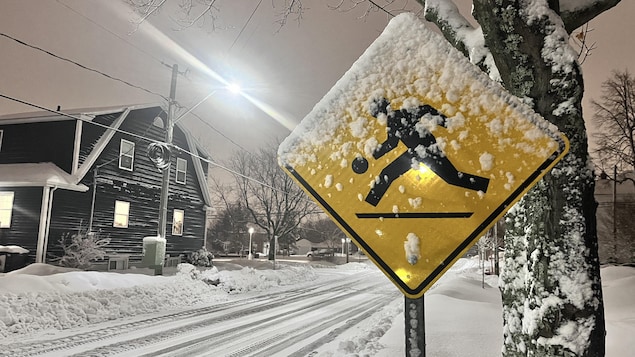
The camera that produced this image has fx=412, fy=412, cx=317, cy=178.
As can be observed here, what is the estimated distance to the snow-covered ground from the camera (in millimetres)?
7191

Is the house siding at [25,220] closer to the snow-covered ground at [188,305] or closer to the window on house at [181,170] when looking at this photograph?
the snow-covered ground at [188,305]

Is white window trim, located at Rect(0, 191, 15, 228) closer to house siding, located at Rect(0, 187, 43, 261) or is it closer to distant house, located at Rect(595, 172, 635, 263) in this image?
house siding, located at Rect(0, 187, 43, 261)

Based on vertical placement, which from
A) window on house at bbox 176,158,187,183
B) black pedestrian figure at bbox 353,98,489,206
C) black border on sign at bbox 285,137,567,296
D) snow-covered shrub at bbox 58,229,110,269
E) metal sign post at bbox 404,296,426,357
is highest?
window on house at bbox 176,158,187,183

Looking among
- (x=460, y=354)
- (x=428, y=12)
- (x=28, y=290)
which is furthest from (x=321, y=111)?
(x=28, y=290)

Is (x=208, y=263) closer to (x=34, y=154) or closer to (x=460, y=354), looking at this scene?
(x=34, y=154)

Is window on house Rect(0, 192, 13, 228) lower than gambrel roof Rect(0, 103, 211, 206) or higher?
lower

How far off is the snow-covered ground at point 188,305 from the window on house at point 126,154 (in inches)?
306

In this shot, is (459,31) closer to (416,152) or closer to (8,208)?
(416,152)

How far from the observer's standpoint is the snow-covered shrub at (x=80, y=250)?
17.7 meters

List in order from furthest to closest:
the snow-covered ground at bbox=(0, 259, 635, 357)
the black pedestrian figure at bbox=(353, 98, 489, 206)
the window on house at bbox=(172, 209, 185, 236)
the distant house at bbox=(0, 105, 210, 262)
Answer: the window on house at bbox=(172, 209, 185, 236)
the distant house at bbox=(0, 105, 210, 262)
the snow-covered ground at bbox=(0, 259, 635, 357)
the black pedestrian figure at bbox=(353, 98, 489, 206)

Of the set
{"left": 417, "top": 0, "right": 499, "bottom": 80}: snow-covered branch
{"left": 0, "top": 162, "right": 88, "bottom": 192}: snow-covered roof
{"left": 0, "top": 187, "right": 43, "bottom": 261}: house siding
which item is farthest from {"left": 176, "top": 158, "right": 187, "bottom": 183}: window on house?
{"left": 417, "top": 0, "right": 499, "bottom": 80}: snow-covered branch

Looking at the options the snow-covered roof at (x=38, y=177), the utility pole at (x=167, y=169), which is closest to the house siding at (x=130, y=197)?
the snow-covered roof at (x=38, y=177)

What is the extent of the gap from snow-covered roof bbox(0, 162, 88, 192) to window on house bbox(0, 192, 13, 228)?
0.51m

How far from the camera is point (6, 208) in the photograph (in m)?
18.3
